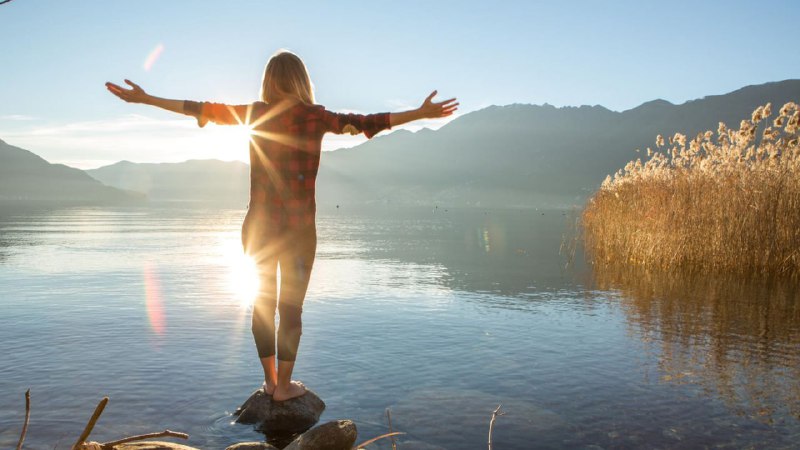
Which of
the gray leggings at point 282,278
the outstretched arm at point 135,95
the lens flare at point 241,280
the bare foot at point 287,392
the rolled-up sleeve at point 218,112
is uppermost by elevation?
the outstretched arm at point 135,95

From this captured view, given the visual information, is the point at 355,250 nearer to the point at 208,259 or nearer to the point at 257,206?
the point at 208,259

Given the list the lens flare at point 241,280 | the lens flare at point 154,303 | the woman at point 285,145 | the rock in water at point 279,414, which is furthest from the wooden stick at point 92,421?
the lens flare at point 154,303

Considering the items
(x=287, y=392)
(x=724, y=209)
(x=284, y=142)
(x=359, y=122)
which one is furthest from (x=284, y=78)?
(x=724, y=209)

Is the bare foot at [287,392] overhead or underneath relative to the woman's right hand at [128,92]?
underneath

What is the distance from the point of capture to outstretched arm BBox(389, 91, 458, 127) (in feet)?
16.2

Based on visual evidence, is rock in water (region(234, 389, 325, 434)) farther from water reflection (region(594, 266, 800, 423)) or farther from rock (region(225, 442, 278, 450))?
water reflection (region(594, 266, 800, 423))

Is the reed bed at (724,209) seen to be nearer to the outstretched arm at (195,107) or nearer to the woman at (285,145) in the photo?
the woman at (285,145)

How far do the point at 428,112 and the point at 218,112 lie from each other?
5.50ft

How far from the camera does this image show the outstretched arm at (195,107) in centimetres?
476

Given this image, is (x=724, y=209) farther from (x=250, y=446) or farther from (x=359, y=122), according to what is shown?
(x=250, y=446)

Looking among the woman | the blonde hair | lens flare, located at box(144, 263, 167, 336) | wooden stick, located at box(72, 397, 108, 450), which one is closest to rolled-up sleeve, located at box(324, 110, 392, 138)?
the woman

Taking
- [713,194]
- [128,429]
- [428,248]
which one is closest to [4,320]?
[128,429]

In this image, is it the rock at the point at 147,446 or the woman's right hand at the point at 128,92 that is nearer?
the rock at the point at 147,446

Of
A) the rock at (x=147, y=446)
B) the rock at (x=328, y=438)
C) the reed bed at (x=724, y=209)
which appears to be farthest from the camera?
the reed bed at (x=724, y=209)
